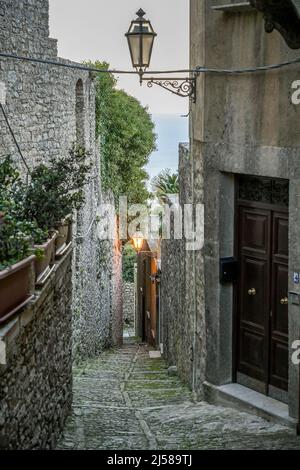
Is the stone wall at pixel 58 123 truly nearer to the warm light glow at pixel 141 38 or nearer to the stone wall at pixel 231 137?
the warm light glow at pixel 141 38

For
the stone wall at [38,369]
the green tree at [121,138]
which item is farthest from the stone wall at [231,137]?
the green tree at [121,138]

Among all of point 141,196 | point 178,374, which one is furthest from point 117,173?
point 178,374

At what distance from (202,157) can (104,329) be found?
12007mm

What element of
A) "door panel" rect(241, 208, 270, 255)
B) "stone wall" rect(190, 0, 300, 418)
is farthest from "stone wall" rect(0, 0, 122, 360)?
"door panel" rect(241, 208, 270, 255)

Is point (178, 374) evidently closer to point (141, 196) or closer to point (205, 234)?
point (205, 234)

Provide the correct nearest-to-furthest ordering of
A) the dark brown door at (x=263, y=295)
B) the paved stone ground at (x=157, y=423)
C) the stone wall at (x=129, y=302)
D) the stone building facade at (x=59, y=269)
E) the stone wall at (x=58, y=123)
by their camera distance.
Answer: the stone building facade at (x=59, y=269), the paved stone ground at (x=157, y=423), the dark brown door at (x=263, y=295), the stone wall at (x=58, y=123), the stone wall at (x=129, y=302)

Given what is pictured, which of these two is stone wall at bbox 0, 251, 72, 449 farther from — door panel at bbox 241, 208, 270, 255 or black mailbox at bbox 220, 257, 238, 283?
door panel at bbox 241, 208, 270, 255

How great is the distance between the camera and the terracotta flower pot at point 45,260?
6.97m

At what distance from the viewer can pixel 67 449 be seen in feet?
25.1

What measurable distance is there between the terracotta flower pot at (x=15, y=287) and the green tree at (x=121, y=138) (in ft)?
42.7

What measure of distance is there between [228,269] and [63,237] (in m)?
1.87

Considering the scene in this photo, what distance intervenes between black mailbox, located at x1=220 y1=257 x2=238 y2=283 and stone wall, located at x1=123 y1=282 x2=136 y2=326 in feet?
80.1

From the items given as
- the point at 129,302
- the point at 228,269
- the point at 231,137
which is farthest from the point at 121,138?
the point at 231,137

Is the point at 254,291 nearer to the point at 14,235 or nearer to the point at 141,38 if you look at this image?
the point at 141,38
